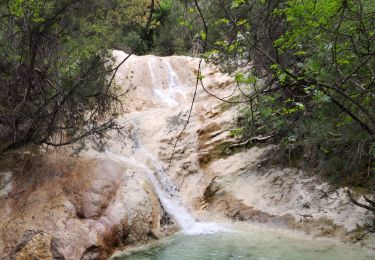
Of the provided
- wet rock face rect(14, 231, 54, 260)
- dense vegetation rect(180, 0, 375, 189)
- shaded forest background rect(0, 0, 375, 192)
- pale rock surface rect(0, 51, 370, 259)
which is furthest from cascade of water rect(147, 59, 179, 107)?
wet rock face rect(14, 231, 54, 260)

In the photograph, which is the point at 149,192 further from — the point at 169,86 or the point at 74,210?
the point at 169,86

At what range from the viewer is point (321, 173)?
25.1 feet

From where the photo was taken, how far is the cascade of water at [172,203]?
7504 millimetres

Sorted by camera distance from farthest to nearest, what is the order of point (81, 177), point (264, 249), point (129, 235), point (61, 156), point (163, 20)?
point (163, 20), point (61, 156), point (81, 177), point (129, 235), point (264, 249)


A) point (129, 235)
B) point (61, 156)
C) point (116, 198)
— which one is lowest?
point (129, 235)

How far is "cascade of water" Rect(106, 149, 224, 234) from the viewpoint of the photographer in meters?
7.50

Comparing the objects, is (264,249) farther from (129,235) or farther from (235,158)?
(235,158)

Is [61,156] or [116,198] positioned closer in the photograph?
[116,198]

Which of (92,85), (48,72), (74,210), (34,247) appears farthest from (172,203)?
(48,72)

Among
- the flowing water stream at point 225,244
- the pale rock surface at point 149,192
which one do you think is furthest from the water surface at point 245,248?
the pale rock surface at point 149,192

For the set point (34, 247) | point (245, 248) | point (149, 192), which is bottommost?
point (245, 248)

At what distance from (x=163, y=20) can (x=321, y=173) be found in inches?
667

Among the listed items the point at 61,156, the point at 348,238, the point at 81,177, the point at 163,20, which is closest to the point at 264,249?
the point at 348,238

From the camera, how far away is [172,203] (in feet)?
28.0
